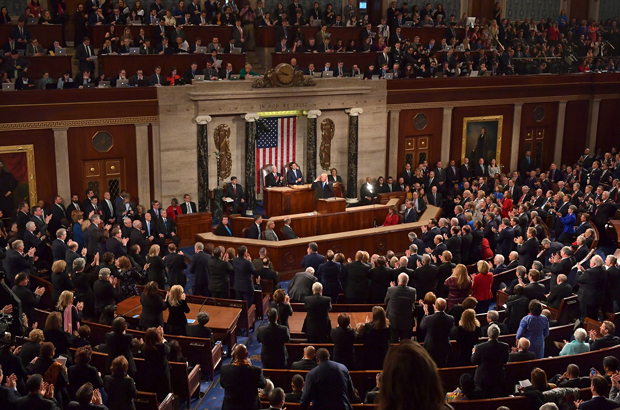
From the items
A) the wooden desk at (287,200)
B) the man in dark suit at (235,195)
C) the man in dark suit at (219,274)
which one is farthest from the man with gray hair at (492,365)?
the man in dark suit at (235,195)

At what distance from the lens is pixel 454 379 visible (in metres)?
8.14

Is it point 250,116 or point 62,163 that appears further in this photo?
point 250,116

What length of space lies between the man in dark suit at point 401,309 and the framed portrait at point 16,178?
9875 mm

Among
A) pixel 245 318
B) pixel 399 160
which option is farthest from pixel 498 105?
pixel 245 318

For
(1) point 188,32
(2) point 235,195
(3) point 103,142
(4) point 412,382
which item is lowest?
(2) point 235,195

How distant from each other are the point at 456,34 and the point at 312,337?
1656 cm

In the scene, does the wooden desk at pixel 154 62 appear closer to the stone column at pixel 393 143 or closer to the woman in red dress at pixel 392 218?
the stone column at pixel 393 143

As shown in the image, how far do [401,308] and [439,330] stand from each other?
0.93 metres

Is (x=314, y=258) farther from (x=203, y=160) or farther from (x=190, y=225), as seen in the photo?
(x=203, y=160)

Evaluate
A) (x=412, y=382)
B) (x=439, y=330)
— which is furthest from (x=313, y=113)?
(x=412, y=382)

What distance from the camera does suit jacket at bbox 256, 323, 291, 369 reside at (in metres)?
8.27

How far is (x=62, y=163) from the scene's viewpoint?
16.1m

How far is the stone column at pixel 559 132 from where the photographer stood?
76.2 ft

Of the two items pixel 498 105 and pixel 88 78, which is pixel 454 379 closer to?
pixel 88 78
